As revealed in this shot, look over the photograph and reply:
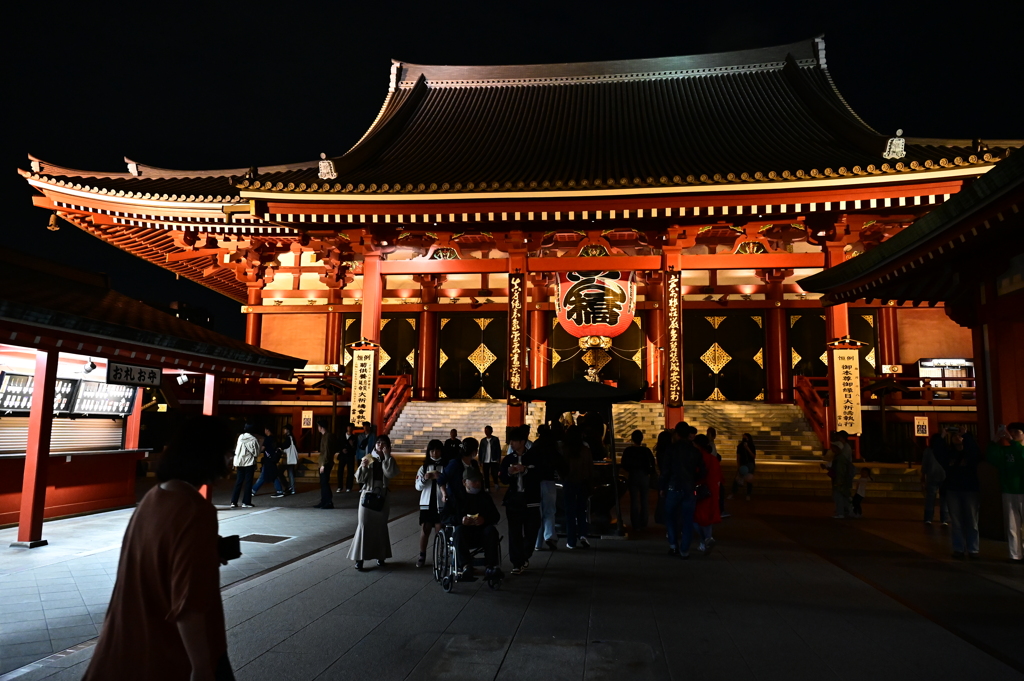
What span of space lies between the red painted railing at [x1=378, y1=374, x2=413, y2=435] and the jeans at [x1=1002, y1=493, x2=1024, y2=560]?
12.9 meters

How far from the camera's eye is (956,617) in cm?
545

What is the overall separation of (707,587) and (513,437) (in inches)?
99.3

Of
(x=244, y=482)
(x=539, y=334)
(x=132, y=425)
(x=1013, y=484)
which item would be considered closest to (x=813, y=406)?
(x=539, y=334)

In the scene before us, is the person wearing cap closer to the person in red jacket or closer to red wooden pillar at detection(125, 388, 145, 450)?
the person in red jacket

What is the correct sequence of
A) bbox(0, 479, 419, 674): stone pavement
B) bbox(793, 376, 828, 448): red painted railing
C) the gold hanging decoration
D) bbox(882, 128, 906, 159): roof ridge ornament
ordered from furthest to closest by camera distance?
the gold hanging decoration, bbox(793, 376, 828, 448): red painted railing, bbox(882, 128, 906, 159): roof ridge ornament, bbox(0, 479, 419, 674): stone pavement

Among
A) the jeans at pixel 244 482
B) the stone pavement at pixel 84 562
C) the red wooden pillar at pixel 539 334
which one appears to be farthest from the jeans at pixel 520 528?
the red wooden pillar at pixel 539 334

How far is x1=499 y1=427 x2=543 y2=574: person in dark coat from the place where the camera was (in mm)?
7023

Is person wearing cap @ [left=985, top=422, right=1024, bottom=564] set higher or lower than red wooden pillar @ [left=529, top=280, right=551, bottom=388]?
lower

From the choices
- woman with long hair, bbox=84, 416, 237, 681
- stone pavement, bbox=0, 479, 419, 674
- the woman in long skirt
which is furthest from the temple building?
woman with long hair, bbox=84, 416, 237, 681

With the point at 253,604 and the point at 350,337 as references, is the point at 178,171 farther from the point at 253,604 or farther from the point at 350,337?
the point at 253,604

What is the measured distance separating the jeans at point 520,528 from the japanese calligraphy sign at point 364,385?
28.5ft

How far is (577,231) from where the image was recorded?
1569 cm

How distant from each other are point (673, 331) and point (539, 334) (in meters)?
6.30

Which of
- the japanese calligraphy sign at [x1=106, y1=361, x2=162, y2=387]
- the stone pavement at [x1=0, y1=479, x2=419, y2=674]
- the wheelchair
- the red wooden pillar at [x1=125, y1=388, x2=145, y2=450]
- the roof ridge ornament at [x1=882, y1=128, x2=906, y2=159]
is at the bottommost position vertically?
the stone pavement at [x1=0, y1=479, x2=419, y2=674]
